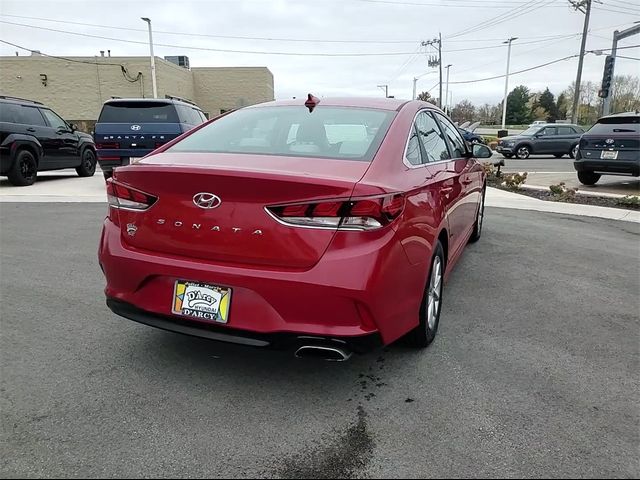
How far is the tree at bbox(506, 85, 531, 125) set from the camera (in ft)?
303

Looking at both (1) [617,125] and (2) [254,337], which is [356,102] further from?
(1) [617,125]

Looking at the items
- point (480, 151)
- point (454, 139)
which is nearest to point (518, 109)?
point (480, 151)

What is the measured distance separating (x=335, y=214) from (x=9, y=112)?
10.8 meters

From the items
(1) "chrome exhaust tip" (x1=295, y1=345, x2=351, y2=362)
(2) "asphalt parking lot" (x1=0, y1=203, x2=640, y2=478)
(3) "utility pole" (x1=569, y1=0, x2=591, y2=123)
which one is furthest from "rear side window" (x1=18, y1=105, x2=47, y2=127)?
(3) "utility pole" (x1=569, y1=0, x2=591, y2=123)

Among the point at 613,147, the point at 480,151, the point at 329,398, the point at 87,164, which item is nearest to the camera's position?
the point at 329,398

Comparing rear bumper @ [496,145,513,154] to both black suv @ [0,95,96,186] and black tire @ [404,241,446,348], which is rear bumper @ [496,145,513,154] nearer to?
black suv @ [0,95,96,186]

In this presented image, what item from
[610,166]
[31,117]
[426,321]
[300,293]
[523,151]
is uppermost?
[31,117]

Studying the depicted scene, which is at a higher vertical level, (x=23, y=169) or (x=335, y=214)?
(x=335, y=214)

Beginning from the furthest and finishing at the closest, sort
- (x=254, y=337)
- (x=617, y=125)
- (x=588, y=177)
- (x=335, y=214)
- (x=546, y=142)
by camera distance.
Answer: (x=546, y=142)
(x=588, y=177)
(x=617, y=125)
(x=254, y=337)
(x=335, y=214)

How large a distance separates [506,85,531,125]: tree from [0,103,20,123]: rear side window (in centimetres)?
9265

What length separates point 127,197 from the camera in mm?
2846

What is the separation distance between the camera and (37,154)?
11164 millimetres

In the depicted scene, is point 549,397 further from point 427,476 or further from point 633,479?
point 427,476

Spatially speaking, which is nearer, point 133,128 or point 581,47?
point 133,128
